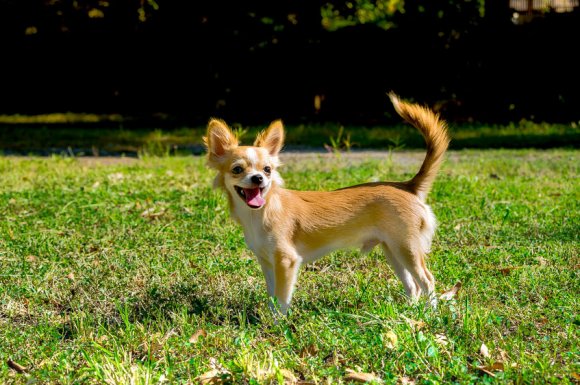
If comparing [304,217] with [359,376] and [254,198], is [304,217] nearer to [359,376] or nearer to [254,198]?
[254,198]

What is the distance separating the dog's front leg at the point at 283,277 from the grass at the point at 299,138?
776 centimetres

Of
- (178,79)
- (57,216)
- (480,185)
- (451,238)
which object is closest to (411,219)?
(451,238)

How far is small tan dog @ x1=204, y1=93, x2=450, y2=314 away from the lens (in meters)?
4.37

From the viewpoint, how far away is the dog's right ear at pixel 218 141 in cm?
453

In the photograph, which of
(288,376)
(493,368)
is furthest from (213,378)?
(493,368)

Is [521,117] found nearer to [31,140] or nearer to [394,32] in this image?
[394,32]

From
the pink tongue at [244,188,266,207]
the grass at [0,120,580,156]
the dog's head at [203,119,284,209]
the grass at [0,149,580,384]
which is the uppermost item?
the dog's head at [203,119,284,209]

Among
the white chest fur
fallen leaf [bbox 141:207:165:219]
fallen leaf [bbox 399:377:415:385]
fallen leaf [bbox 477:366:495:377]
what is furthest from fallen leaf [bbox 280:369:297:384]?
fallen leaf [bbox 141:207:165:219]

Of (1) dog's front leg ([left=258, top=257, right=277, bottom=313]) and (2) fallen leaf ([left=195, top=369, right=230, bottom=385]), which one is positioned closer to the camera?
(2) fallen leaf ([left=195, top=369, right=230, bottom=385])

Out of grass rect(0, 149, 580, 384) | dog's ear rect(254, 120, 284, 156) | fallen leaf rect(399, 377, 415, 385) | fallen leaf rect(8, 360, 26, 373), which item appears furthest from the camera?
dog's ear rect(254, 120, 284, 156)

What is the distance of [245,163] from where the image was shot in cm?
434

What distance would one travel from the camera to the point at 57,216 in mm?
6789

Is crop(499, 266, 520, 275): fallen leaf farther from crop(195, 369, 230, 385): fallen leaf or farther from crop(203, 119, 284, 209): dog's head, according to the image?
crop(195, 369, 230, 385): fallen leaf

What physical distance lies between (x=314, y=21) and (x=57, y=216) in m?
11.8
